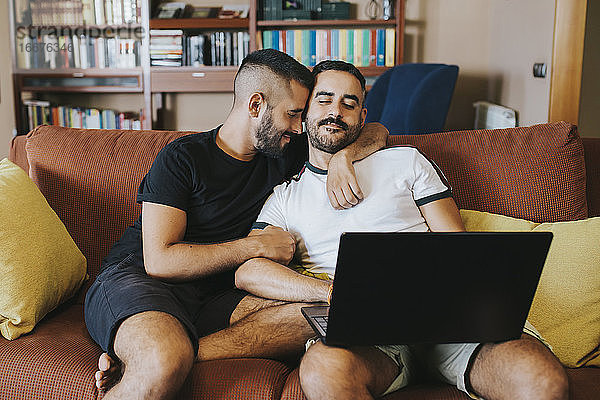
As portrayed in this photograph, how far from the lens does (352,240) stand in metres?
1.11

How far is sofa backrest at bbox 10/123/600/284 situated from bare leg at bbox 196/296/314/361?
55cm

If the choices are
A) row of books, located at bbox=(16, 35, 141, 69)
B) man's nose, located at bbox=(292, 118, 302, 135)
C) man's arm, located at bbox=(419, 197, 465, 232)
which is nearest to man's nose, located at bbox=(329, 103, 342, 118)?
man's nose, located at bbox=(292, 118, 302, 135)

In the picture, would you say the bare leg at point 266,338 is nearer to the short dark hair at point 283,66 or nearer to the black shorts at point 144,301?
the black shorts at point 144,301

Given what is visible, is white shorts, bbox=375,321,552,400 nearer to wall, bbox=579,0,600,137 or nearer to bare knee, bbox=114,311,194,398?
bare knee, bbox=114,311,194,398

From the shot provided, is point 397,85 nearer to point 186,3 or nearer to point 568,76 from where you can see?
point 568,76

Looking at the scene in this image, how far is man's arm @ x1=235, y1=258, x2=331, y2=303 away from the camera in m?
1.51

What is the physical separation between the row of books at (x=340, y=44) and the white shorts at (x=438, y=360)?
3.19m

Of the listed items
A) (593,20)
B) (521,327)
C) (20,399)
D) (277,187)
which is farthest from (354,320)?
(593,20)

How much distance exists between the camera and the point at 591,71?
3668mm

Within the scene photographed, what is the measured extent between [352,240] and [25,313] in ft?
2.89

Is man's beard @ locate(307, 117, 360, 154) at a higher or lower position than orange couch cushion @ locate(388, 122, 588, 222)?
higher

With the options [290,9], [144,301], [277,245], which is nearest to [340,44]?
[290,9]

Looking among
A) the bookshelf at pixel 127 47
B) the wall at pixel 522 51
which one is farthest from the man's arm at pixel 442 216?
the bookshelf at pixel 127 47

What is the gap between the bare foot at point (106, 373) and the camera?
1.36 m
